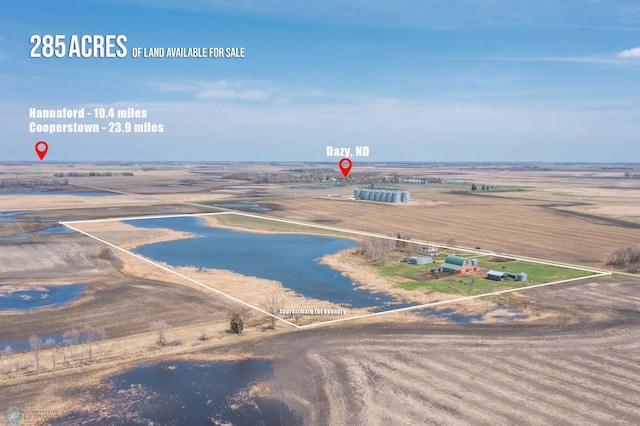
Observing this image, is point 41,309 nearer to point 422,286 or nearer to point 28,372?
point 28,372

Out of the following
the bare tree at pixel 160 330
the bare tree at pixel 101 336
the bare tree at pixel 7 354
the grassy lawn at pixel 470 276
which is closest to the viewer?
the bare tree at pixel 7 354

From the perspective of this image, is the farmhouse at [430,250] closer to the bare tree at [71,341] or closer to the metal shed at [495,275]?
the metal shed at [495,275]

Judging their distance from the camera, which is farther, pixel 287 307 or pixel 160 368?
pixel 287 307

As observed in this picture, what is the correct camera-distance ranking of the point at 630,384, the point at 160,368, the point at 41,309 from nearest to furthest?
the point at 630,384 < the point at 160,368 < the point at 41,309

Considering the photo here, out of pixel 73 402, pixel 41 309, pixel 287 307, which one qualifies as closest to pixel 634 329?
pixel 287 307

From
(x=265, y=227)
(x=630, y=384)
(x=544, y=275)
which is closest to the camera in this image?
(x=630, y=384)

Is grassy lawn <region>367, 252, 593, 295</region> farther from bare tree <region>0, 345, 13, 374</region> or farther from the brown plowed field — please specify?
bare tree <region>0, 345, 13, 374</region>

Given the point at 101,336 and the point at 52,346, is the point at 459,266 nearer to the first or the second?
the point at 101,336

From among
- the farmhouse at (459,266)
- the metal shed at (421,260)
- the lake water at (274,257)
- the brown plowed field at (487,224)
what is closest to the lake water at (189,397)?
the lake water at (274,257)
